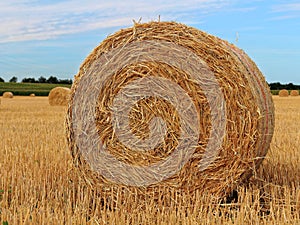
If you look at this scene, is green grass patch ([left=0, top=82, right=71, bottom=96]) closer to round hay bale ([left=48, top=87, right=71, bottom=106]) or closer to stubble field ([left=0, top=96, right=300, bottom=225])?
round hay bale ([left=48, top=87, right=71, bottom=106])

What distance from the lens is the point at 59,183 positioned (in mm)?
5055

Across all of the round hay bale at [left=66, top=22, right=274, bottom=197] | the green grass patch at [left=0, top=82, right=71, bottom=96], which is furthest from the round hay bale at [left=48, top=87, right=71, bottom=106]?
the green grass patch at [left=0, top=82, right=71, bottom=96]

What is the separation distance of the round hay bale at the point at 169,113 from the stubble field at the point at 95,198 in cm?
26

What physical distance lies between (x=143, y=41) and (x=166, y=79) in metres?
0.46

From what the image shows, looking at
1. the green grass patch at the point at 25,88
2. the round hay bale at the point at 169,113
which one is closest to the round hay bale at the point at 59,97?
the round hay bale at the point at 169,113

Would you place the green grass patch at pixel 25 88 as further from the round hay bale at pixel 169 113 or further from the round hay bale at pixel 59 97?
the round hay bale at pixel 169 113

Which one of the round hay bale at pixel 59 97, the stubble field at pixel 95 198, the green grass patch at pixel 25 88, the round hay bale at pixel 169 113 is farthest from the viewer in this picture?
the green grass patch at pixel 25 88

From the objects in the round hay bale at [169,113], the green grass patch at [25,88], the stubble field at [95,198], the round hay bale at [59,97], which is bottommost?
the stubble field at [95,198]

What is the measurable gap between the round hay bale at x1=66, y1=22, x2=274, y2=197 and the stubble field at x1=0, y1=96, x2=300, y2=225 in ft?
0.85

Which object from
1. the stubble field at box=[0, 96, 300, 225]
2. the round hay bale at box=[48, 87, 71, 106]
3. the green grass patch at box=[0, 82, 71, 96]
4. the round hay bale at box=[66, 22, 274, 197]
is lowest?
the stubble field at box=[0, 96, 300, 225]

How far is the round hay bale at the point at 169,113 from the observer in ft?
14.4

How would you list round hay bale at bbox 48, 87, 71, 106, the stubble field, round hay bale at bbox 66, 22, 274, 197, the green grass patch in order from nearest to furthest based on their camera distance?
the stubble field < round hay bale at bbox 66, 22, 274, 197 < round hay bale at bbox 48, 87, 71, 106 < the green grass patch

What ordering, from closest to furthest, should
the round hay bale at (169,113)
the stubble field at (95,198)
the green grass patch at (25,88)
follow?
the stubble field at (95,198), the round hay bale at (169,113), the green grass patch at (25,88)

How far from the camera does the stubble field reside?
12.2 feet
